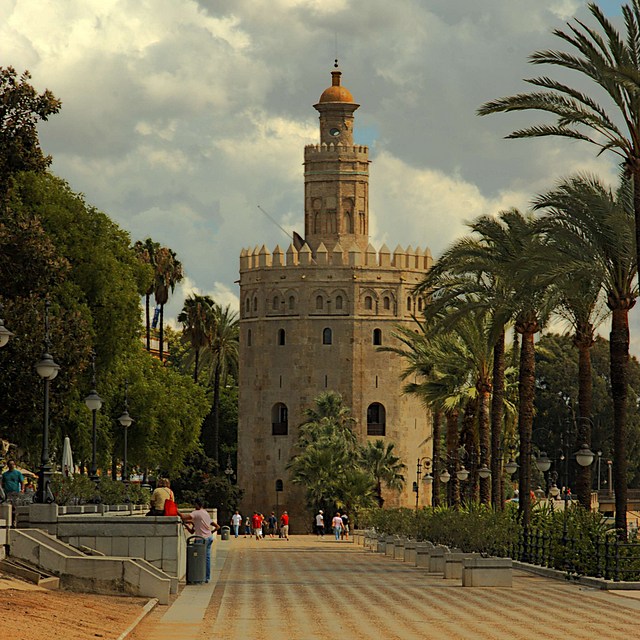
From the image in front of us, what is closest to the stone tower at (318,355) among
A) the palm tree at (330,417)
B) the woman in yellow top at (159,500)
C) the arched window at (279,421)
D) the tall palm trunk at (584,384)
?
the arched window at (279,421)

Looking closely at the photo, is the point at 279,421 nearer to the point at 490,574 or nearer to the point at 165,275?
the point at 165,275

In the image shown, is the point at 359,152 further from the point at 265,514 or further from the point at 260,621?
the point at 260,621

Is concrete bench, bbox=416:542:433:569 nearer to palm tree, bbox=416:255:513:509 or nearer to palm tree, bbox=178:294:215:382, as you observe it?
palm tree, bbox=416:255:513:509

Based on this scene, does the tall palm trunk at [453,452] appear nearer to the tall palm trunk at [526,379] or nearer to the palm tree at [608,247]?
the tall palm trunk at [526,379]

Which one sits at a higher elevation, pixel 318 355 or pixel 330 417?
pixel 318 355

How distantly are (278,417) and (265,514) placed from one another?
246 inches

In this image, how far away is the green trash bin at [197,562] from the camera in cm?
2573

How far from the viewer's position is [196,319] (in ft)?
327

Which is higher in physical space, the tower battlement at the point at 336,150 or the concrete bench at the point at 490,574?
the tower battlement at the point at 336,150

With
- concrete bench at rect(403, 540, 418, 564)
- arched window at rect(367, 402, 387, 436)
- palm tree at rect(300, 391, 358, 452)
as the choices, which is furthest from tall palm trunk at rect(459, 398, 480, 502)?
arched window at rect(367, 402, 387, 436)

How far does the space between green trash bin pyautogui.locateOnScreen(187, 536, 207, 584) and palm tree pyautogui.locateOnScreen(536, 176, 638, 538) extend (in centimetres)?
785

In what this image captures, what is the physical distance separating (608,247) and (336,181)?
74.5 metres

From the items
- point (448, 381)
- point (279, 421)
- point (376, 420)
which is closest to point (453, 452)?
point (448, 381)

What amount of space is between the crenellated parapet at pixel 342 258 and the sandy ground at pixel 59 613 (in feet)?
260
